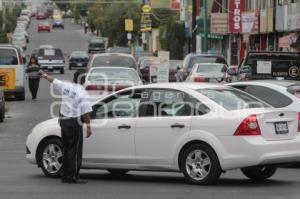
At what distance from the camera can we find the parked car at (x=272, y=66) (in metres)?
25.4

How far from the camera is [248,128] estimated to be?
13.1m

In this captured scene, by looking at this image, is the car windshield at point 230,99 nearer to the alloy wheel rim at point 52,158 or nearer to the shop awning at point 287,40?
the alloy wheel rim at point 52,158

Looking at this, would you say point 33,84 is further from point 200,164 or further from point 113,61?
point 200,164

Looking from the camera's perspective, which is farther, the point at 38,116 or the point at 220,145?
the point at 38,116

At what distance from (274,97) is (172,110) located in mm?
2923

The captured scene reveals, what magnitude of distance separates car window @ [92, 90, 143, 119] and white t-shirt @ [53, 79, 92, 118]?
36 centimetres

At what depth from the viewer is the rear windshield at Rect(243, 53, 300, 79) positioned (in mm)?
25391

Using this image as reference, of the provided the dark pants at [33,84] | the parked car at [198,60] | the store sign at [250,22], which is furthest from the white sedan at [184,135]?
the store sign at [250,22]

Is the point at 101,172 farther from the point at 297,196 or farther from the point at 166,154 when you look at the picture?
the point at 297,196

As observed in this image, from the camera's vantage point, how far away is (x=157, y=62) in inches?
1586

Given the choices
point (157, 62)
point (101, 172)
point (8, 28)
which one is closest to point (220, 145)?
point (101, 172)

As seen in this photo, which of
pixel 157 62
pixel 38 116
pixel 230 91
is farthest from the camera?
pixel 157 62

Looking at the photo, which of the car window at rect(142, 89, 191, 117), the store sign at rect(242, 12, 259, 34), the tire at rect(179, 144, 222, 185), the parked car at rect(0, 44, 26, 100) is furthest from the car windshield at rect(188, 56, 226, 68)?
the tire at rect(179, 144, 222, 185)

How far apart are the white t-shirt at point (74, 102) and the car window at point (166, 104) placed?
893 millimetres
